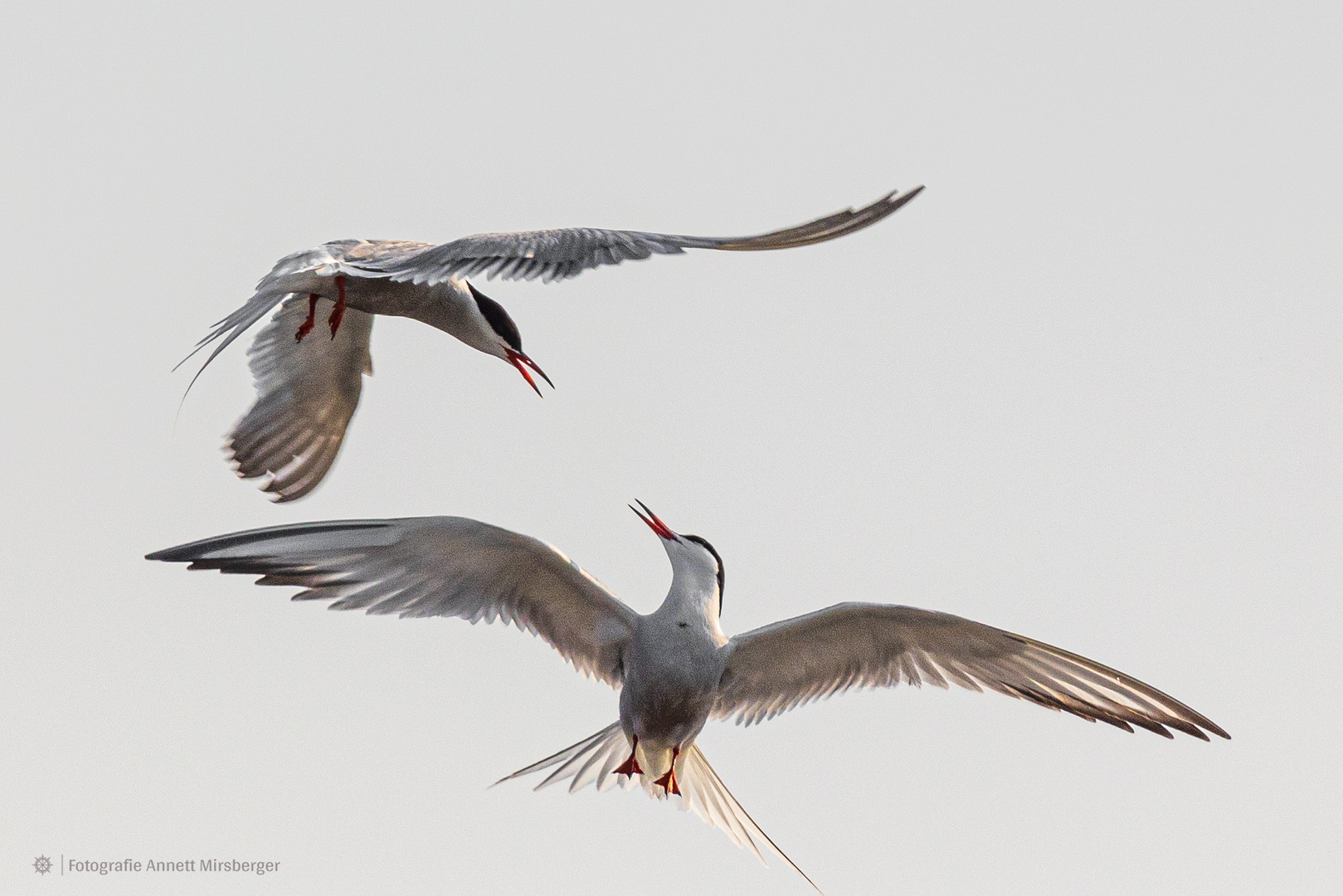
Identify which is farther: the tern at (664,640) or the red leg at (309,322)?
the red leg at (309,322)

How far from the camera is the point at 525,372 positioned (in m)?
7.55

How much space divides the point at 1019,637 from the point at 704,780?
5.43 ft

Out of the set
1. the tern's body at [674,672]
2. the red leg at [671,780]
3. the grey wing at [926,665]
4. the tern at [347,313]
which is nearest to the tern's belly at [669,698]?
the tern's body at [674,672]

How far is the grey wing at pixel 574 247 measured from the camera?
4887mm

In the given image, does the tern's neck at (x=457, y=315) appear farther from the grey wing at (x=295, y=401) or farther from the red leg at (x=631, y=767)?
the red leg at (x=631, y=767)

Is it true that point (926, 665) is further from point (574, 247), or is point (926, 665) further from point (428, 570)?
point (574, 247)

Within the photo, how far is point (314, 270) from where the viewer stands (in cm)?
684

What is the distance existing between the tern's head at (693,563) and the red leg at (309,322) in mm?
2106

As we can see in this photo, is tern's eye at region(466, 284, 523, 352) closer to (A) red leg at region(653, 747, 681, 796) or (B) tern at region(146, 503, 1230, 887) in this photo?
(B) tern at region(146, 503, 1230, 887)

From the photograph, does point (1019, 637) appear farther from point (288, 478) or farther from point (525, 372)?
point (288, 478)

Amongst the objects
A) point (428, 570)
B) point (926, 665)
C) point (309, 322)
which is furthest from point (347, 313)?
point (926, 665)

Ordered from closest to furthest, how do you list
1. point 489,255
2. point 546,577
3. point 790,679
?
point 489,255 → point 546,577 → point 790,679

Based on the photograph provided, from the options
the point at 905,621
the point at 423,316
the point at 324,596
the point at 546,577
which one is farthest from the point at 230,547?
the point at 905,621

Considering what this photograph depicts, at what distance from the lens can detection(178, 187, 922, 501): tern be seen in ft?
17.2
